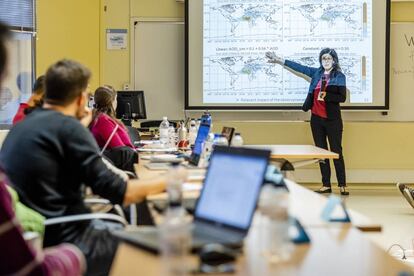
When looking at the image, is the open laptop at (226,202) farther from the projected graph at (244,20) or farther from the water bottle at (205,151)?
the projected graph at (244,20)

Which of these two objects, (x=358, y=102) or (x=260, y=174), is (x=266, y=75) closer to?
(x=358, y=102)

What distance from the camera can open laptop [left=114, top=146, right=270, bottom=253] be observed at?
1.63 m

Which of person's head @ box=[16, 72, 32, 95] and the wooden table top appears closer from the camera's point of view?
the wooden table top

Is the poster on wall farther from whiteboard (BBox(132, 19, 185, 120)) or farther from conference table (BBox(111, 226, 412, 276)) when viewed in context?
conference table (BBox(111, 226, 412, 276))

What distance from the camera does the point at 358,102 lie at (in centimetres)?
716

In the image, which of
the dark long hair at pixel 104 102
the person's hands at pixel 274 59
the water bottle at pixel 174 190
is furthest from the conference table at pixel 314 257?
the person's hands at pixel 274 59

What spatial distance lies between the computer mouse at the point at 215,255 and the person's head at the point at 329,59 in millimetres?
5591

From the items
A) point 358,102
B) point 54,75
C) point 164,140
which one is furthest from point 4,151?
point 358,102

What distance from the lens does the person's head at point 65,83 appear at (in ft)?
7.39

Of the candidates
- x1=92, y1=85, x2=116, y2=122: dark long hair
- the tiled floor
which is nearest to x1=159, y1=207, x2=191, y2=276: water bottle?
the tiled floor

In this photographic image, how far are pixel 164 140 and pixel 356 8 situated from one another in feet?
11.0

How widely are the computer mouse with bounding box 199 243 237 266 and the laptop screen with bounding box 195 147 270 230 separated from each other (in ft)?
0.52

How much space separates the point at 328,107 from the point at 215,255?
5470 millimetres

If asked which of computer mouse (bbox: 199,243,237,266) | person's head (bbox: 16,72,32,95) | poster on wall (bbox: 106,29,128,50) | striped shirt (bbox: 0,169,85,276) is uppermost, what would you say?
poster on wall (bbox: 106,29,128,50)
